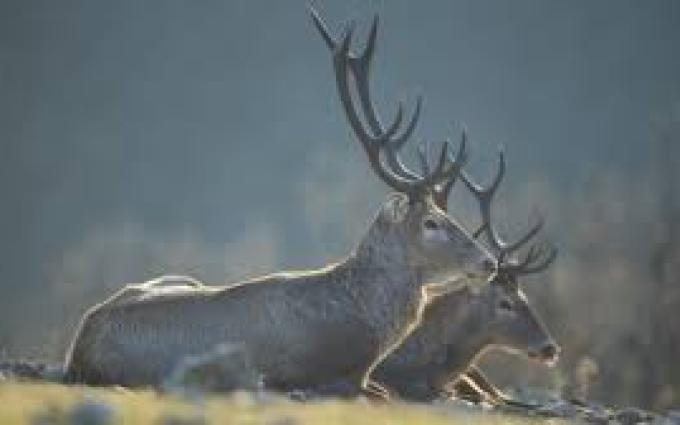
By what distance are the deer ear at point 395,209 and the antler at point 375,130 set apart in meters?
0.14

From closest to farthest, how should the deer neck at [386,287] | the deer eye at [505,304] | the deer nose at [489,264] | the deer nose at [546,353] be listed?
the deer neck at [386,287] < the deer nose at [489,264] < the deer eye at [505,304] < the deer nose at [546,353]

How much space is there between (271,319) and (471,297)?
643 centimetres

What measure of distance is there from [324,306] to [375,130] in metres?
3.15

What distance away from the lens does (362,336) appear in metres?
19.1

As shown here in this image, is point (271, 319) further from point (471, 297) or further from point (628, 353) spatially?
point (628, 353)

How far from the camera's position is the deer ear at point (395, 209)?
20359 mm

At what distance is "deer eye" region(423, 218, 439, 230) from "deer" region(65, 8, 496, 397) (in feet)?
0.03

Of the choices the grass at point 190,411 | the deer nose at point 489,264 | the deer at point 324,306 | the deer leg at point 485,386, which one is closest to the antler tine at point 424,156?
the deer at point 324,306

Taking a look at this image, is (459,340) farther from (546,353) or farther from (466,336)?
(546,353)

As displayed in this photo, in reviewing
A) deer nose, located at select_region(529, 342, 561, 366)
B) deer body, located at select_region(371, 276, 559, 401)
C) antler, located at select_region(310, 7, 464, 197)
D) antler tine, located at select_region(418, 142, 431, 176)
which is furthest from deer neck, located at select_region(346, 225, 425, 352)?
deer nose, located at select_region(529, 342, 561, 366)

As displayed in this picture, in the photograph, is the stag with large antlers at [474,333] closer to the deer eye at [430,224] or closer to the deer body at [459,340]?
the deer body at [459,340]

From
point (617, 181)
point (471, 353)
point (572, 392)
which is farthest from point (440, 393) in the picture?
point (617, 181)

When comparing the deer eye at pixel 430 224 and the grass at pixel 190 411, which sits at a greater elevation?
the deer eye at pixel 430 224

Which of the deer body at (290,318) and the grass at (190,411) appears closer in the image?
the grass at (190,411)
